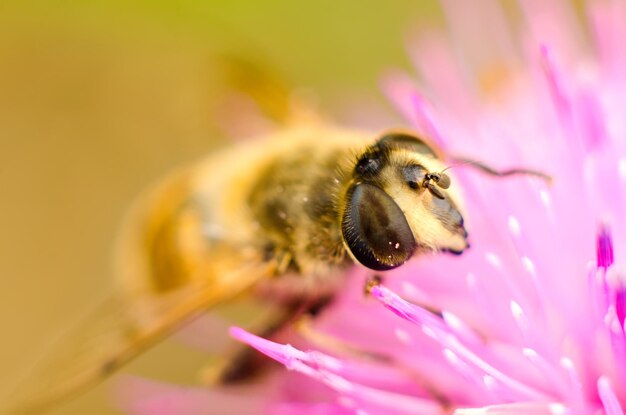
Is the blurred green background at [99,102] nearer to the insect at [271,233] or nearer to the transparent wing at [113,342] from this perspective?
the insect at [271,233]

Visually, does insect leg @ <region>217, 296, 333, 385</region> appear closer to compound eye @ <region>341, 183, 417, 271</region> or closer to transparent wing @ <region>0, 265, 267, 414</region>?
transparent wing @ <region>0, 265, 267, 414</region>

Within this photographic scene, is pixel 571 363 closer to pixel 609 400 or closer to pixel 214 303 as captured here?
pixel 609 400

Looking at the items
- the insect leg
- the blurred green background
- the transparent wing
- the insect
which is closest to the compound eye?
the insect

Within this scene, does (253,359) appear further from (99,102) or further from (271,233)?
(99,102)

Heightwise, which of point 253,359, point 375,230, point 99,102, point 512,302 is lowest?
point 99,102

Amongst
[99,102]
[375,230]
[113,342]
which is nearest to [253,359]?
[113,342]

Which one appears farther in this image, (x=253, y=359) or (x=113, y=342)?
(x=253, y=359)

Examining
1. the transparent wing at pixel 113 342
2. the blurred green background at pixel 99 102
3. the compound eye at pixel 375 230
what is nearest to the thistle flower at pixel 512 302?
the compound eye at pixel 375 230
